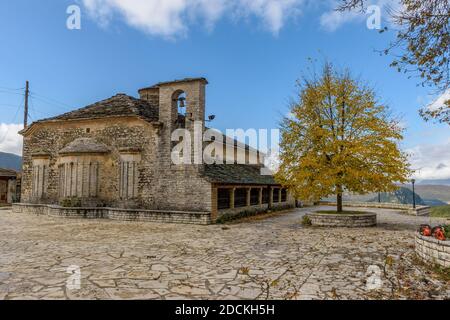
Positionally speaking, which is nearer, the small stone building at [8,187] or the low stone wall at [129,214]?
the low stone wall at [129,214]

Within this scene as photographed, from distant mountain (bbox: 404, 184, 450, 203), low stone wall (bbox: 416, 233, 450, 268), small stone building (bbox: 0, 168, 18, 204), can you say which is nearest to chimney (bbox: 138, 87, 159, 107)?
small stone building (bbox: 0, 168, 18, 204)

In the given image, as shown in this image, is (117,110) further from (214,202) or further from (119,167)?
(214,202)

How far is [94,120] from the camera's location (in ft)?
63.6

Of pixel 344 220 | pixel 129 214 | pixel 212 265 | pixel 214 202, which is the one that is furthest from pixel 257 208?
pixel 212 265

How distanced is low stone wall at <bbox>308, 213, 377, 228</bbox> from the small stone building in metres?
27.5

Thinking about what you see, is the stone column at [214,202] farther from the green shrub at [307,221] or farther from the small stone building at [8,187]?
the small stone building at [8,187]

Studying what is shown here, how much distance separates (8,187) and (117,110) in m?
17.1

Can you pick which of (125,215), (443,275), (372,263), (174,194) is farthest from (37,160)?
(443,275)

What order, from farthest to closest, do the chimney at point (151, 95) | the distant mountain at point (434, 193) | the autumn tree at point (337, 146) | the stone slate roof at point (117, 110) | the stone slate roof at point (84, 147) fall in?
the distant mountain at point (434, 193) → the chimney at point (151, 95) → the stone slate roof at point (117, 110) → the stone slate roof at point (84, 147) → the autumn tree at point (337, 146)

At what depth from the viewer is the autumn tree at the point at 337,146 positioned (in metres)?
14.1

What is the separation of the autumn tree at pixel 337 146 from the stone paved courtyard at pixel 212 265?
284 centimetres

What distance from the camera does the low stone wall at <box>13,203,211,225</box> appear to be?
50.6 feet

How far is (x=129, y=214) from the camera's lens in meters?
16.7

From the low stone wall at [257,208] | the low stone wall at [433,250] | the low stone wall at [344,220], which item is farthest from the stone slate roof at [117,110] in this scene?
the low stone wall at [433,250]
